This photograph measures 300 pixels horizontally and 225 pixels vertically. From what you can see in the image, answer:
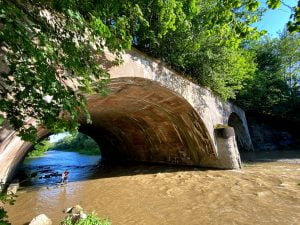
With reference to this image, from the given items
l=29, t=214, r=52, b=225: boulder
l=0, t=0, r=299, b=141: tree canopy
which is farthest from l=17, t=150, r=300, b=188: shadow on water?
l=0, t=0, r=299, b=141: tree canopy

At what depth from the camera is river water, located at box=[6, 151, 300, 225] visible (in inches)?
227

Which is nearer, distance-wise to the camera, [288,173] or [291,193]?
[291,193]

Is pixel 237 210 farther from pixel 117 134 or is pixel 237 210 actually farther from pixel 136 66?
pixel 117 134

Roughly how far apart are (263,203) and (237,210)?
36.4 inches

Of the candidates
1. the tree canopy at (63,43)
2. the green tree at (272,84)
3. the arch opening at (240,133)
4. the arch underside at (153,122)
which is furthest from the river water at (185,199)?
the green tree at (272,84)

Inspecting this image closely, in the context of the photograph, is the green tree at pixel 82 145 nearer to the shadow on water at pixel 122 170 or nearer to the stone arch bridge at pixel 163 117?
the shadow on water at pixel 122 170

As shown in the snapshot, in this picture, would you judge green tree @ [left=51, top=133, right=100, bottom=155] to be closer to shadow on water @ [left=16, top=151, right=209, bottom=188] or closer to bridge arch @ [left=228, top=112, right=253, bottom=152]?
shadow on water @ [left=16, top=151, right=209, bottom=188]

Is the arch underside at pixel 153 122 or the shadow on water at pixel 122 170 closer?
the arch underside at pixel 153 122

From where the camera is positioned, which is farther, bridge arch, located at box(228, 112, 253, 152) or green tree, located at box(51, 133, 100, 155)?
green tree, located at box(51, 133, 100, 155)

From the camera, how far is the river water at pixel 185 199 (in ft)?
18.9

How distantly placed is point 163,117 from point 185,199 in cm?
523

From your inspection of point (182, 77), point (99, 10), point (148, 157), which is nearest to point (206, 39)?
point (182, 77)

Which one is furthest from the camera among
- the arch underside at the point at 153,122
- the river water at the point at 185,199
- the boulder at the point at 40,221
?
the arch underside at the point at 153,122

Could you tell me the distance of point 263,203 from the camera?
6.41m
